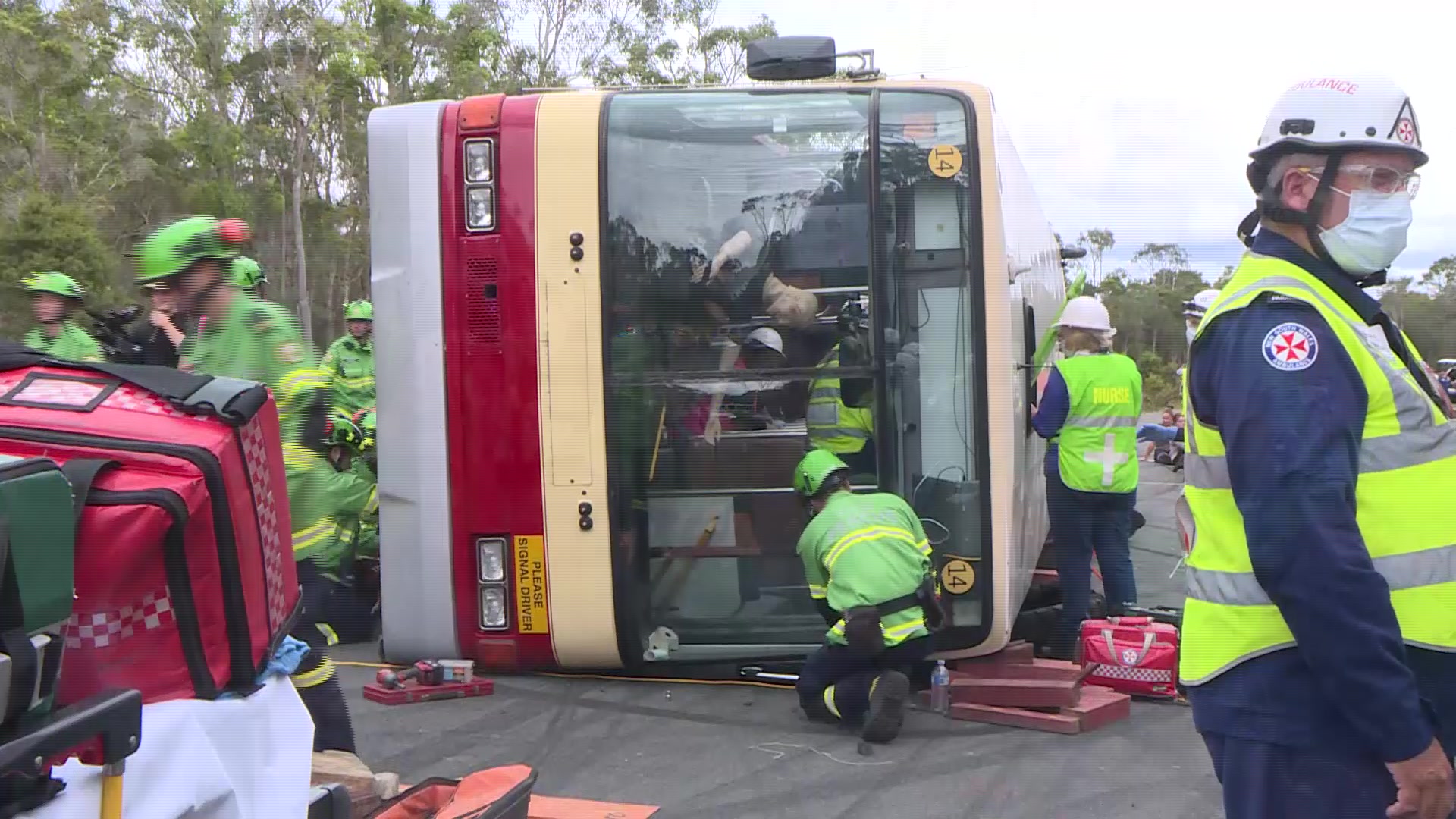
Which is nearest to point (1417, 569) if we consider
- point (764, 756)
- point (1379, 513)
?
point (1379, 513)

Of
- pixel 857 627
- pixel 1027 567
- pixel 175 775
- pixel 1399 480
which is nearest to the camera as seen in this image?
pixel 175 775

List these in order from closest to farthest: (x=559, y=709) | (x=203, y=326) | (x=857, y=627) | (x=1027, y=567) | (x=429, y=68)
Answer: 1. (x=203, y=326)
2. (x=857, y=627)
3. (x=559, y=709)
4. (x=1027, y=567)
5. (x=429, y=68)

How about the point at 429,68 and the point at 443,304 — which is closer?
the point at 443,304

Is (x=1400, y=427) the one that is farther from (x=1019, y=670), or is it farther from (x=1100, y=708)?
(x=1019, y=670)

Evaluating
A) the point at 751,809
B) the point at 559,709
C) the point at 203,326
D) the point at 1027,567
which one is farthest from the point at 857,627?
the point at 203,326

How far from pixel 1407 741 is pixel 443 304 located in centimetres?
429

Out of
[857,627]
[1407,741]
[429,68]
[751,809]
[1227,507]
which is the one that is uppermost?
[429,68]

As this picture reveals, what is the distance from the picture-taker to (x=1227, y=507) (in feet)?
6.98

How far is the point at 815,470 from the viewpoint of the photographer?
5.12m

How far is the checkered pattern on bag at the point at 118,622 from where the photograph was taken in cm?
177

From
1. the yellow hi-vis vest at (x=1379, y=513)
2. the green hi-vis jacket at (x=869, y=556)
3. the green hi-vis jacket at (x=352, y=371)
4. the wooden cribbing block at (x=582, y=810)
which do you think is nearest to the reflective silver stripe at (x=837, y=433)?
the green hi-vis jacket at (x=869, y=556)

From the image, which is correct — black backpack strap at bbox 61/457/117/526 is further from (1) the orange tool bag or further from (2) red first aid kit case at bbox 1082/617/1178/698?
(2) red first aid kit case at bbox 1082/617/1178/698

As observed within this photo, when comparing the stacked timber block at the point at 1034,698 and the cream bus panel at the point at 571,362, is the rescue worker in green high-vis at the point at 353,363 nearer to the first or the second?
the cream bus panel at the point at 571,362

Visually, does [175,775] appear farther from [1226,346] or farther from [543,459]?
[543,459]
